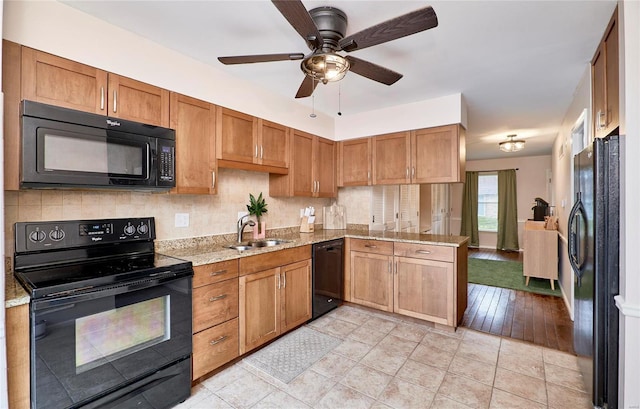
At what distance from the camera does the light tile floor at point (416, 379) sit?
1855 millimetres

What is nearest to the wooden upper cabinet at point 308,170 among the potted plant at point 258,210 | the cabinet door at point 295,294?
the potted plant at point 258,210

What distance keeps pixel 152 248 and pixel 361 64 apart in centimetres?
199

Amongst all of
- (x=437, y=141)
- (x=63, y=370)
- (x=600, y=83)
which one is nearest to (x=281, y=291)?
(x=63, y=370)

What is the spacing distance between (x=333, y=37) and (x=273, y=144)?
4.72 ft

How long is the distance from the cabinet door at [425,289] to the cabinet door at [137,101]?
2507 mm

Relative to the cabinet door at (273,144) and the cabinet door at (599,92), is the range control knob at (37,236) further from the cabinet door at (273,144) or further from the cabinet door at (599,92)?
the cabinet door at (599,92)

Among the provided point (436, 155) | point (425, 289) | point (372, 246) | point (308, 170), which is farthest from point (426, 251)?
point (308, 170)

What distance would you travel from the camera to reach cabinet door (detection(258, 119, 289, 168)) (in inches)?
114

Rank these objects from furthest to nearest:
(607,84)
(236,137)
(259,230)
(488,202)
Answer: (488,202) → (259,230) → (236,137) → (607,84)

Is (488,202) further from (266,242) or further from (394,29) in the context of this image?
(394,29)

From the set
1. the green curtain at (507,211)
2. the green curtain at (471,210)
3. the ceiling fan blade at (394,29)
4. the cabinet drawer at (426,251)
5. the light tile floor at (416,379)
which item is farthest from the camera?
the green curtain at (471,210)

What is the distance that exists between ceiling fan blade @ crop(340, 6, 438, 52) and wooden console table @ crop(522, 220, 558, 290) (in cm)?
400

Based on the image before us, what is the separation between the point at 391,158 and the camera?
3479 mm

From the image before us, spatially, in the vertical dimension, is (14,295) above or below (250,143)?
below
